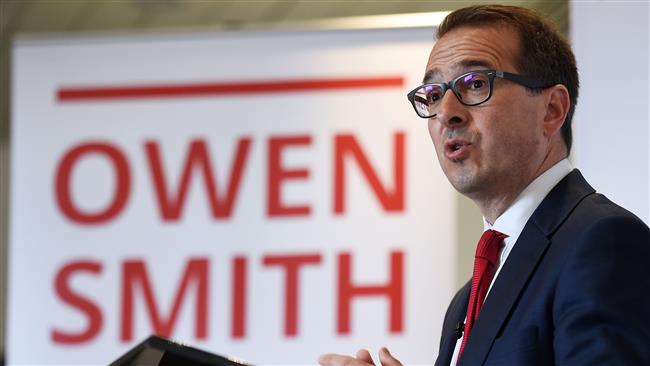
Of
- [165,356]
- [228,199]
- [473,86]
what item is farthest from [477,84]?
[228,199]

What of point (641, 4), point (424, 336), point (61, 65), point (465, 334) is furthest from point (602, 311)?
point (61, 65)

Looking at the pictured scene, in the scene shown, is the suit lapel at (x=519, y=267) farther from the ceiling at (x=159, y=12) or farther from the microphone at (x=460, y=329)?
the ceiling at (x=159, y=12)

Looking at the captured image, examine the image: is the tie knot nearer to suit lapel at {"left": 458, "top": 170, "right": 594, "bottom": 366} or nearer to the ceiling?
suit lapel at {"left": 458, "top": 170, "right": 594, "bottom": 366}

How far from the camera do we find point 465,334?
5.77 ft

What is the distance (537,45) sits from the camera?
189cm

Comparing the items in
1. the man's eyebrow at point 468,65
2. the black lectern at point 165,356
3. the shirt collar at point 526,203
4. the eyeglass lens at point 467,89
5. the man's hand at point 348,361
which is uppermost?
the man's eyebrow at point 468,65

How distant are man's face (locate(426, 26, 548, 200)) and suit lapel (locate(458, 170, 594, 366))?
0.10 metres

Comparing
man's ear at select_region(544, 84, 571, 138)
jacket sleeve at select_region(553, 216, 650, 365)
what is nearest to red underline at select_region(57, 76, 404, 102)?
man's ear at select_region(544, 84, 571, 138)

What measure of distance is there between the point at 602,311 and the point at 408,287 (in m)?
2.15

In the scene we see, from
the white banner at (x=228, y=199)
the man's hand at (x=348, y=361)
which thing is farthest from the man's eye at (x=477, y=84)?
the white banner at (x=228, y=199)

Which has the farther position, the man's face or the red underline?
the red underline

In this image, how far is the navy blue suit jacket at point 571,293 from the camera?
57.6 inches

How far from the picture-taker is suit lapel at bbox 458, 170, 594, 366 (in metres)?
1.63

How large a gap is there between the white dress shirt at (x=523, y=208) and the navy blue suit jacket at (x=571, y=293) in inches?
2.1
